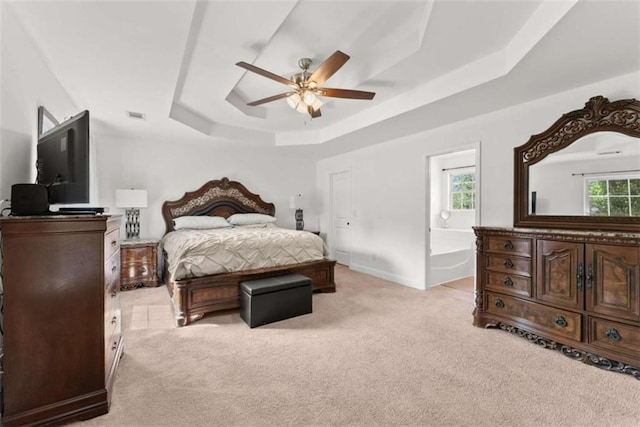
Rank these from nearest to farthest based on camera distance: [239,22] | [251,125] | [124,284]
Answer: [239,22] < [124,284] < [251,125]

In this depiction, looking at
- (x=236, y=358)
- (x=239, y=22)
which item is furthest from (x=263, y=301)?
(x=239, y=22)

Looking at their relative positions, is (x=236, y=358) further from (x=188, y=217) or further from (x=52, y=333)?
(x=188, y=217)

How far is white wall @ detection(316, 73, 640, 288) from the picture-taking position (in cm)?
288

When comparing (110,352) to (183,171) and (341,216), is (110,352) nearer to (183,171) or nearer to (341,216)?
A: (183,171)

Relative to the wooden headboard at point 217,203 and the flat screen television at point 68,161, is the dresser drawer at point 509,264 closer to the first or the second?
the flat screen television at point 68,161

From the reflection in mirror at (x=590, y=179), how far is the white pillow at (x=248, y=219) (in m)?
4.08

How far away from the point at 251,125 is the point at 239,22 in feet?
8.95

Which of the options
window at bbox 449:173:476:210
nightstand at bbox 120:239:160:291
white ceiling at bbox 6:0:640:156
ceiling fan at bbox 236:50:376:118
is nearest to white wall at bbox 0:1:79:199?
white ceiling at bbox 6:0:640:156

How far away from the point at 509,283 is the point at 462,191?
4052mm

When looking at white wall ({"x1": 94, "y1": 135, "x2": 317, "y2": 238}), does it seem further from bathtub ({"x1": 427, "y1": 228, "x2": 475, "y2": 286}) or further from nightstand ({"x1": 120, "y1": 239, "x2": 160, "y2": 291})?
bathtub ({"x1": 427, "y1": 228, "x2": 475, "y2": 286})

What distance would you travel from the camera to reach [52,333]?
5.00 feet

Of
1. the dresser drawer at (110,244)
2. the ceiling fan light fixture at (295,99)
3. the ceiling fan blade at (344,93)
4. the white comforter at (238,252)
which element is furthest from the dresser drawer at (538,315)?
the dresser drawer at (110,244)

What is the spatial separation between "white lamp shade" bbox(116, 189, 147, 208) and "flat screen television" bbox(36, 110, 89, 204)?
2.45m

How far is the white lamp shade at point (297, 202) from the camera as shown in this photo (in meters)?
5.79
